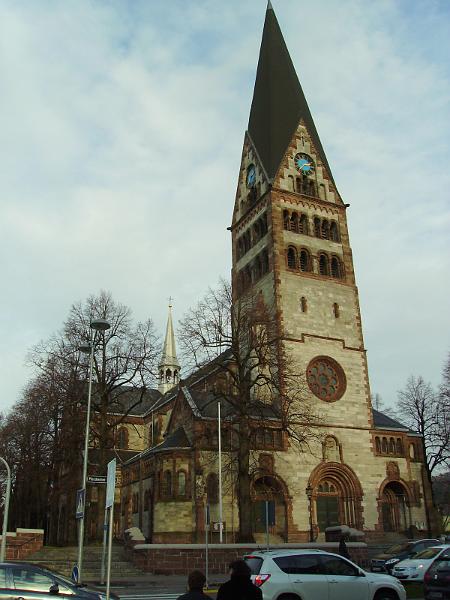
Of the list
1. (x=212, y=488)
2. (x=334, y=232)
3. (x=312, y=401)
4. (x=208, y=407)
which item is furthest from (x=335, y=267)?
(x=212, y=488)

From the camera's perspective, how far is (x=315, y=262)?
48281 millimetres

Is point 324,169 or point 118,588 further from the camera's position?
point 324,169

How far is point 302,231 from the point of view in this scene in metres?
49.2

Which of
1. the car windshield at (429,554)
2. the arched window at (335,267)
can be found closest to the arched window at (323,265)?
the arched window at (335,267)

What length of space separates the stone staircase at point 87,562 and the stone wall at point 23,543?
→ 0.36 m

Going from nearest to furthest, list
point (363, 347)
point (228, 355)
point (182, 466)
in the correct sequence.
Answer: point (182, 466)
point (228, 355)
point (363, 347)

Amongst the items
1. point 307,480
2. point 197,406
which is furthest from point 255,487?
point 197,406

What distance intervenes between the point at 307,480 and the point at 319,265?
17063 millimetres

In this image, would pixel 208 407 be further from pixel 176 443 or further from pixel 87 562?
pixel 87 562

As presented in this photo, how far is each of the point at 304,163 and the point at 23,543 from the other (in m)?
37.3

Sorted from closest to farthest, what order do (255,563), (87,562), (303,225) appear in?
1. (255,563)
2. (87,562)
3. (303,225)

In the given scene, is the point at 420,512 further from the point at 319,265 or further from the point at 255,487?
the point at 319,265

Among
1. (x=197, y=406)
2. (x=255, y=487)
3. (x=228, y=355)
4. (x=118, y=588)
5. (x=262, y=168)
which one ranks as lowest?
(x=118, y=588)

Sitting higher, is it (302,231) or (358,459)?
(302,231)
